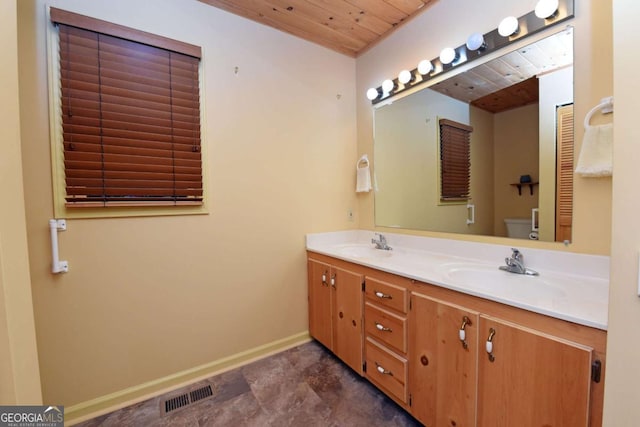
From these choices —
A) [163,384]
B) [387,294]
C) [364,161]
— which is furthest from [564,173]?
[163,384]

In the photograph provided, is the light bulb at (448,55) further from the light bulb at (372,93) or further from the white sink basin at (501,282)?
the white sink basin at (501,282)

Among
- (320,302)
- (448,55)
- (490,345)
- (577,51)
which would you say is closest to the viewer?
(490,345)

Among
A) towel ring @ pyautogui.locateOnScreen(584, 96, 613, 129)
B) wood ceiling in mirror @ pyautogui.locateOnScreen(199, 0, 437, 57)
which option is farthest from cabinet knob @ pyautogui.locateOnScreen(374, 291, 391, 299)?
wood ceiling in mirror @ pyautogui.locateOnScreen(199, 0, 437, 57)

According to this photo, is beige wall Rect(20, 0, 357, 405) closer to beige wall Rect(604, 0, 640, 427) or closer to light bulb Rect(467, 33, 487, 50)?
light bulb Rect(467, 33, 487, 50)

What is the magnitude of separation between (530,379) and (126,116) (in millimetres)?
2354

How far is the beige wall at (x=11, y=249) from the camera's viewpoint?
830mm

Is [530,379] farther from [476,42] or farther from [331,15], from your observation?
[331,15]

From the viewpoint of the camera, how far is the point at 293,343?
2238 millimetres

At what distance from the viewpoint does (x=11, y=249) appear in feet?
2.85

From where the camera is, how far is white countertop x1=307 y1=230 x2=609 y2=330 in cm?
94

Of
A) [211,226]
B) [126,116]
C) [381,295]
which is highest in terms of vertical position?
[126,116]

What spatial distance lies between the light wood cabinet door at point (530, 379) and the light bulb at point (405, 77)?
1749mm

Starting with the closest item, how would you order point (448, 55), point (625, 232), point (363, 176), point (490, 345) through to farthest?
1. point (625, 232)
2. point (490, 345)
3. point (448, 55)
4. point (363, 176)

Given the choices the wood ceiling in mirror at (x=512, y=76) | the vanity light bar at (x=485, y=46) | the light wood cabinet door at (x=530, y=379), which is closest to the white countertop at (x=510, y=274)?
the light wood cabinet door at (x=530, y=379)
